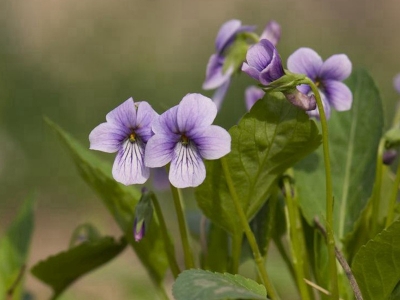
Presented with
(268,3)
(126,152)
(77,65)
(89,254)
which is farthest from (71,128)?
(126,152)

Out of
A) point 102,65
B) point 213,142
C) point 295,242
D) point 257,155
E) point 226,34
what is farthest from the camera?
point 102,65

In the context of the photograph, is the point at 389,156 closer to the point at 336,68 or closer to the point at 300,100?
the point at 336,68

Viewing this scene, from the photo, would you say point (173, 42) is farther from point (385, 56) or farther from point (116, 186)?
point (116, 186)

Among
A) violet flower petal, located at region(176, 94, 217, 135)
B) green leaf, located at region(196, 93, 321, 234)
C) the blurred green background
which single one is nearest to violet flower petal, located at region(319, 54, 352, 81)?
green leaf, located at region(196, 93, 321, 234)

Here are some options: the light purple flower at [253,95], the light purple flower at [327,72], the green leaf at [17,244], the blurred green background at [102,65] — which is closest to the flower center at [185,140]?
the light purple flower at [327,72]

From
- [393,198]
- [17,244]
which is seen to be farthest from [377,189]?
[17,244]

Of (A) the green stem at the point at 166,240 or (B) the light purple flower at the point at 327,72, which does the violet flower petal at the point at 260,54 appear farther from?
(A) the green stem at the point at 166,240
